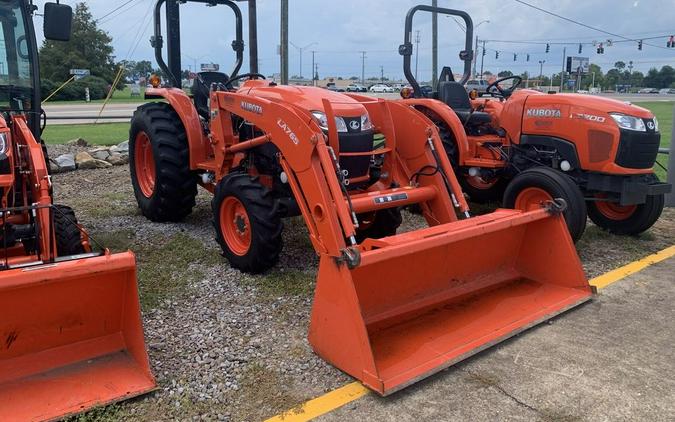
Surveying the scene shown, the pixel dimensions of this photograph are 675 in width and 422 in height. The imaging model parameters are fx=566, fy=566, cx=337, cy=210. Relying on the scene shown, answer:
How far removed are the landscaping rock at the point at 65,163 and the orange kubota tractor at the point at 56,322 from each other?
671 cm

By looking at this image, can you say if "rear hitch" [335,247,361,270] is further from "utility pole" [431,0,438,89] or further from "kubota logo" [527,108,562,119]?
"utility pole" [431,0,438,89]

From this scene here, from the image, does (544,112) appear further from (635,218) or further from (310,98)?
(310,98)

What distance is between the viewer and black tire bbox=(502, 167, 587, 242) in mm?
5602

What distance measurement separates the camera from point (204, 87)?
21.3ft

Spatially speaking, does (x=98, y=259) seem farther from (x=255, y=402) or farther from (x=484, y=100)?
(x=484, y=100)

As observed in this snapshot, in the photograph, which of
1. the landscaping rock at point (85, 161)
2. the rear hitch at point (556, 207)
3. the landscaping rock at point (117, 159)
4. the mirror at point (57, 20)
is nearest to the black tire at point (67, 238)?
the mirror at point (57, 20)

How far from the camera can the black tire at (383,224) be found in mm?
5555

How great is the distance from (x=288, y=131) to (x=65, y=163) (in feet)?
23.8

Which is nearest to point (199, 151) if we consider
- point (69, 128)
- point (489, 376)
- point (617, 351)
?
point (489, 376)

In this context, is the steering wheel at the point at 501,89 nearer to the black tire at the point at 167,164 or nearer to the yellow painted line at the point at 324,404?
the black tire at the point at 167,164

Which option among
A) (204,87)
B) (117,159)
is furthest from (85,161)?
(204,87)

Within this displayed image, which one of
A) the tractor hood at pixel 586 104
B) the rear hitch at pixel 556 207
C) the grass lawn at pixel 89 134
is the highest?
the tractor hood at pixel 586 104

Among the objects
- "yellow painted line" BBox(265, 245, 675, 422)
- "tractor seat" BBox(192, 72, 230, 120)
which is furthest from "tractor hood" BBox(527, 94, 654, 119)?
"yellow painted line" BBox(265, 245, 675, 422)

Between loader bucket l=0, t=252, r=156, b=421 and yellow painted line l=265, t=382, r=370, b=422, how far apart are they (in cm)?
81
